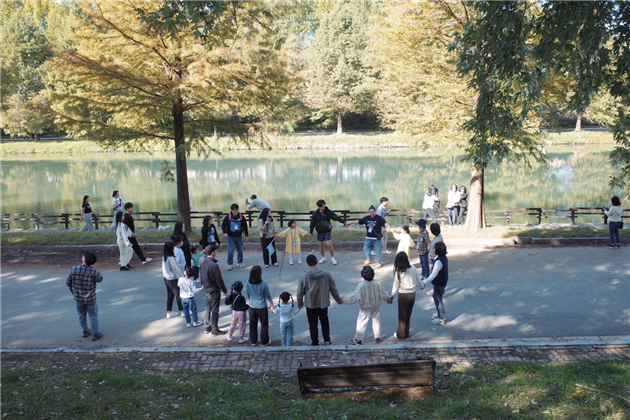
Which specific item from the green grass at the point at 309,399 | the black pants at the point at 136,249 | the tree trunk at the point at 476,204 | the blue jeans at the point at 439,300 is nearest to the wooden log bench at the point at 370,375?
the green grass at the point at 309,399

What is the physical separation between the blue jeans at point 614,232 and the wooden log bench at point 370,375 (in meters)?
9.76

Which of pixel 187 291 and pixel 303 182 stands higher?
pixel 303 182

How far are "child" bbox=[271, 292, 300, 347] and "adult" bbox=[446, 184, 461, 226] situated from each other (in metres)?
12.0

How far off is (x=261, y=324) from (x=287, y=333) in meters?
0.45

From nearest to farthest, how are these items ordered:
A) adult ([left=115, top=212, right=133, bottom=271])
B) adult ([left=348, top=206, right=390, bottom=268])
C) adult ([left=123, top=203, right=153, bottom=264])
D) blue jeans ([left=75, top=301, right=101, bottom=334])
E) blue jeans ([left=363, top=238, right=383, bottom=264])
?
blue jeans ([left=75, top=301, right=101, bottom=334])
adult ([left=348, top=206, right=390, bottom=268])
blue jeans ([left=363, top=238, right=383, bottom=264])
adult ([left=115, top=212, right=133, bottom=271])
adult ([left=123, top=203, right=153, bottom=264])

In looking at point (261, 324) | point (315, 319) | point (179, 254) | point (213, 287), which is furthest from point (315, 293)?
point (179, 254)

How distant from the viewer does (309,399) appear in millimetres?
5996

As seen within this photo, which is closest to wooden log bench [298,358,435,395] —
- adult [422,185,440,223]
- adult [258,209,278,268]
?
adult [258,209,278,268]

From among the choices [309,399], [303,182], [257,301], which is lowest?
[309,399]

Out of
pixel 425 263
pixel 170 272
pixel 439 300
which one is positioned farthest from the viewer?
pixel 425 263

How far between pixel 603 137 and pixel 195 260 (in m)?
52.1

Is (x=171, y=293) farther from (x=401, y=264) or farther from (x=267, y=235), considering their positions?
(x=401, y=264)

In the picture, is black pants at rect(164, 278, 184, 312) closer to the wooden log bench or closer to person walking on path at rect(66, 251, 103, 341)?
person walking on path at rect(66, 251, 103, 341)

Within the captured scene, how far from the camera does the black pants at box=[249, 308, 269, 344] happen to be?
7824mm
